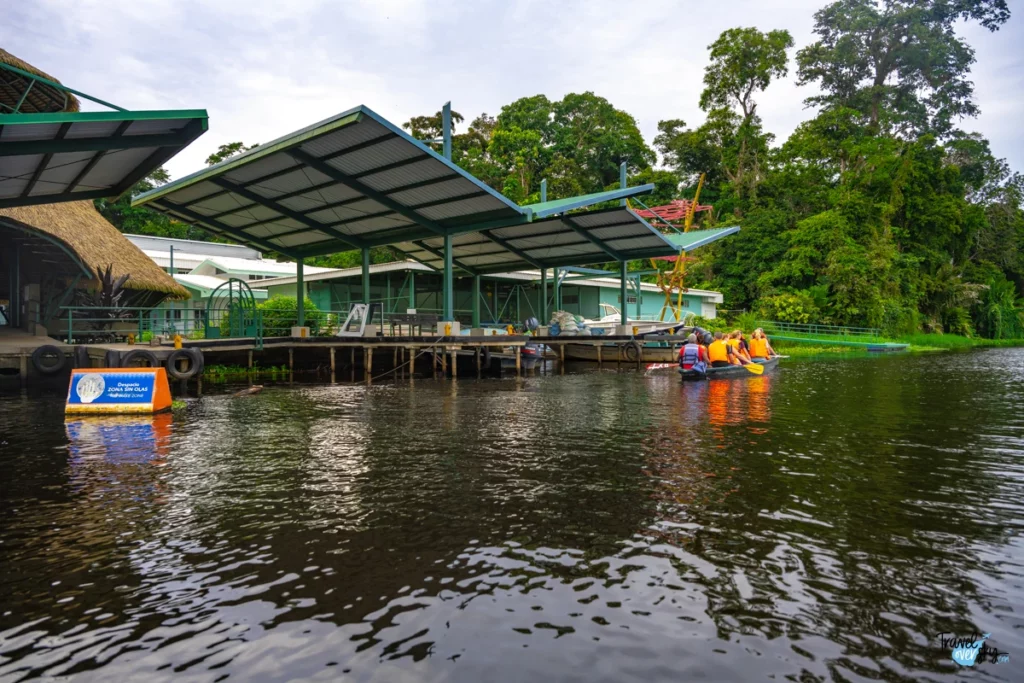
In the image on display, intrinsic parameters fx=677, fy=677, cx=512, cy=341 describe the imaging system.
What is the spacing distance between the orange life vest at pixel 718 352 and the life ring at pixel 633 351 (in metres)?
7.92

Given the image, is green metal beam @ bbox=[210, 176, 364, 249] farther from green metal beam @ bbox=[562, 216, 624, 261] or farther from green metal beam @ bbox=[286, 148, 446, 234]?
green metal beam @ bbox=[562, 216, 624, 261]

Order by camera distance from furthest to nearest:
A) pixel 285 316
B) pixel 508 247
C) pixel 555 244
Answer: pixel 508 247 → pixel 555 244 → pixel 285 316

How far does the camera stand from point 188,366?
17.3m

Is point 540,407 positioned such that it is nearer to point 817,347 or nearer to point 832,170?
point 817,347

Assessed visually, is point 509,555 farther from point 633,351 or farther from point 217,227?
point 633,351

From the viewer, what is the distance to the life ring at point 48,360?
17.4 metres

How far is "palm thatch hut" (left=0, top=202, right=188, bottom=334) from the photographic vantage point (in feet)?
69.4

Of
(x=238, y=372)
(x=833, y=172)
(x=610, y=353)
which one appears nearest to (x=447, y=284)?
(x=238, y=372)

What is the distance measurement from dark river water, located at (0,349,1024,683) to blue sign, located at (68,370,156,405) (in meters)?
1.87

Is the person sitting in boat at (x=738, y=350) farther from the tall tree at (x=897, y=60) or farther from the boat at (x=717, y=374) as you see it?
the tall tree at (x=897, y=60)

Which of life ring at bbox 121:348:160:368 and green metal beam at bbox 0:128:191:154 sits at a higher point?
green metal beam at bbox 0:128:191:154

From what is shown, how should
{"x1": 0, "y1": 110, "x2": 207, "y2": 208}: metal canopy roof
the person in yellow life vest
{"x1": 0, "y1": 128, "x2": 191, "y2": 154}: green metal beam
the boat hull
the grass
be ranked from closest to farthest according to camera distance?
{"x1": 0, "y1": 110, "x2": 207, "y2": 208}: metal canopy roof → {"x1": 0, "y1": 128, "x2": 191, "y2": 154}: green metal beam → the person in yellow life vest → the grass → the boat hull

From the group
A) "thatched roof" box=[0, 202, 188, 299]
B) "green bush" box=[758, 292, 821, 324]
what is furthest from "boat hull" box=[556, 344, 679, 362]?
"green bush" box=[758, 292, 821, 324]

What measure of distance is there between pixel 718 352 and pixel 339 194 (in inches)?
475
